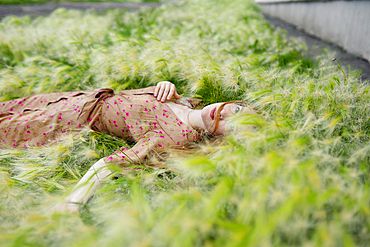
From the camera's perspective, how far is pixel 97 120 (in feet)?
6.37

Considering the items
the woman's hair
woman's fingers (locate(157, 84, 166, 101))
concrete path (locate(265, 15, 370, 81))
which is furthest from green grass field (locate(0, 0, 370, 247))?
concrete path (locate(265, 15, 370, 81))

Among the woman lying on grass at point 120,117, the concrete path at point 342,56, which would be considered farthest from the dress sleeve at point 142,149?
the concrete path at point 342,56

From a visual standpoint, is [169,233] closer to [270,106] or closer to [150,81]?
[270,106]

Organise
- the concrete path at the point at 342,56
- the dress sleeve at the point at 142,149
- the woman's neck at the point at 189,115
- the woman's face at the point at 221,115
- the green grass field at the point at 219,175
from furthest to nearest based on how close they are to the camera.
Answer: the concrete path at the point at 342,56 < the woman's neck at the point at 189,115 < the woman's face at the point at 221,115 < the dress sleeve at the point at 142,149 < the green grass field at the point at 219,175

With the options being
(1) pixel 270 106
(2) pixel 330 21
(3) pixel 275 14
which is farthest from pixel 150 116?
(3) pixel 275 14

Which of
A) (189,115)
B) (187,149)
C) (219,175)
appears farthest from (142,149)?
(219,175)

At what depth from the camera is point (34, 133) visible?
1.85 m

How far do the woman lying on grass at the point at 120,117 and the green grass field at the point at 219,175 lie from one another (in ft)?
0.55

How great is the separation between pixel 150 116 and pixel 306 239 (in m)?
1.38

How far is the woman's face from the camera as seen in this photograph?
1.73m

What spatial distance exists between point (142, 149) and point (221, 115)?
0.70 meters

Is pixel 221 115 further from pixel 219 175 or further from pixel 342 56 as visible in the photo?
pixel 342 56

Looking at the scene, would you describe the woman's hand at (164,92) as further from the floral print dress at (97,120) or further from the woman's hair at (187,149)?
the woman's hair at (187,149)

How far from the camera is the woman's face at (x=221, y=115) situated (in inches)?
68.3
